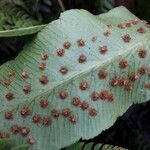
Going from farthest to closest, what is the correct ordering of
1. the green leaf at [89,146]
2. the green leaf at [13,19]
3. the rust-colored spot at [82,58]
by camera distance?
the green leaf at [13,19]
the rust-colored spot at [82,58]
the green leaf at [89,146]

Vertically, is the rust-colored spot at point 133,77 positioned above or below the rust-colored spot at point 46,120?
above

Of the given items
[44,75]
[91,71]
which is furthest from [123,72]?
[44,75]

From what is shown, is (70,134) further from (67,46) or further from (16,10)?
(16,10)

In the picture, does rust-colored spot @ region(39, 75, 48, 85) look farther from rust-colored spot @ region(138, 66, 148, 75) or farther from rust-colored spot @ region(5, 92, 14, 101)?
rust-colored spot @ region(138, 66, 148, 75)

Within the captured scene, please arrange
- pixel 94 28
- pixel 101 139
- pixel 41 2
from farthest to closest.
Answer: pixel 41 2, pixel 101 139, pixel 94 28

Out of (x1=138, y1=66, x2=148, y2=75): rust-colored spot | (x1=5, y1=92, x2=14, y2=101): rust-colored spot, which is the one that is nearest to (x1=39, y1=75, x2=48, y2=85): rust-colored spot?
(x1=5, y1=92, x2=14, y2=101): rust-colored spot

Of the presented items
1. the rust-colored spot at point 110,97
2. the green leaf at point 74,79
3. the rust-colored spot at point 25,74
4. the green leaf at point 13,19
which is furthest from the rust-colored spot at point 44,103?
the green leaf at point 13,19

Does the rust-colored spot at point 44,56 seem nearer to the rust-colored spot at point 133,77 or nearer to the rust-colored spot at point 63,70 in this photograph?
the rust-colored spot at point 63,70

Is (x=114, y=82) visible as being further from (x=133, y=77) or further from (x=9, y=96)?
(x=9, y=96)
